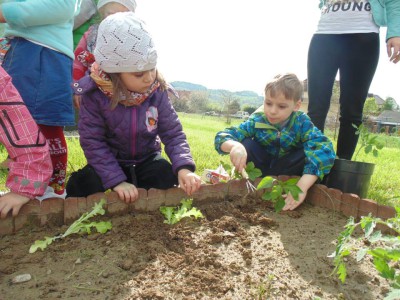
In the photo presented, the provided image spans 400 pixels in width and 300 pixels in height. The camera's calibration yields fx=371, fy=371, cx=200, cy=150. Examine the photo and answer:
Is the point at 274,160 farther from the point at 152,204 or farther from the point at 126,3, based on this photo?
the point at 126,3

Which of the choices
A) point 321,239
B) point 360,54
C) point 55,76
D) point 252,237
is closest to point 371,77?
point 360,54

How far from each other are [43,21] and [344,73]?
237 cm

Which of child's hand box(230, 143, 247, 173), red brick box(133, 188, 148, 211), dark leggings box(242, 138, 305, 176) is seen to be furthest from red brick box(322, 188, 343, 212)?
red brick box(133, 188, 148, 211)

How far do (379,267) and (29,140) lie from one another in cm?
159

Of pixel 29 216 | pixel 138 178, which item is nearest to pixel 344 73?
pixel 138 178

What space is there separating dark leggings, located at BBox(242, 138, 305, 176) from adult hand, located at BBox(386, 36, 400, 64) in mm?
1090

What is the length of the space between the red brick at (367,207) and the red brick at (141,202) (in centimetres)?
132

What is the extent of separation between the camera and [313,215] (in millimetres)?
2342

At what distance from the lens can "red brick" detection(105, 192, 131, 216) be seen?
2057 millimetres

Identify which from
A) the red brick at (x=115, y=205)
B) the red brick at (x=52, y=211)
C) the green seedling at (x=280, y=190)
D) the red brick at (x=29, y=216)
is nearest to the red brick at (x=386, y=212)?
Result: the green seedling at (x=280, y=190)

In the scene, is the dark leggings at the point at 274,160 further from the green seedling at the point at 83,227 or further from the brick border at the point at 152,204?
the green seedling at the point at 83,227

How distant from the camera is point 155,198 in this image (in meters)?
2.18

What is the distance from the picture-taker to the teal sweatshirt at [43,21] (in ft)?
7.57

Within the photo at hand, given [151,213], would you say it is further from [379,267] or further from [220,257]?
[379,267]
